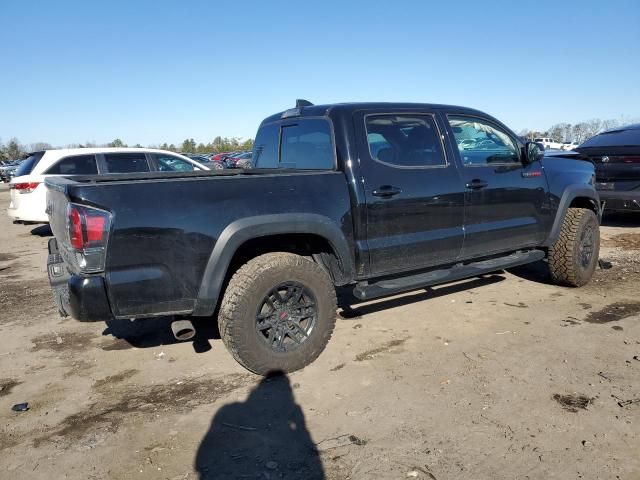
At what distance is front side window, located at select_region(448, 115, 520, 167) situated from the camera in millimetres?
4492

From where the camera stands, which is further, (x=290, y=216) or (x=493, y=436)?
(x=290, y=216)

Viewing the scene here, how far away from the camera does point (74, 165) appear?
9.00 m

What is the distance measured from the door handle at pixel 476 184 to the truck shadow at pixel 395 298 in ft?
4.53

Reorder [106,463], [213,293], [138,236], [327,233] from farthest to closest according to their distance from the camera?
1. [327,233]
2. [213,293]
3. [138,236]
4. [106,463]

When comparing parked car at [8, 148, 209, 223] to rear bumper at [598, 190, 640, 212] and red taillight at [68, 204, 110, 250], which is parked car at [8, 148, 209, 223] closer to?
red taillight at [68, 204, 110, 250]

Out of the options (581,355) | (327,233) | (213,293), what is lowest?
(581,355)

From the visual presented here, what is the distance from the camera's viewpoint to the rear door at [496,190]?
4.42 metres

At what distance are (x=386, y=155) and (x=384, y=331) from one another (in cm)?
154

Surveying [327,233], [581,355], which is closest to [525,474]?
[581,355]

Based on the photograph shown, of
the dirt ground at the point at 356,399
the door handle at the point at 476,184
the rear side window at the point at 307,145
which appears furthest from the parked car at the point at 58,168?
the door handle at the point at 476,184

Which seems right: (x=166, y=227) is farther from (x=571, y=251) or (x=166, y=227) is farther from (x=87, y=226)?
(x=571, y=251)

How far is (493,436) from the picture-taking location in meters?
2.72

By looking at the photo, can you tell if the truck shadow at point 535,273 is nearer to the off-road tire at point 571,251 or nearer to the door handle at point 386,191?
the off-road tire at point 571,251

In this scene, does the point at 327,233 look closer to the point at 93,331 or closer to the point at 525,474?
the point at 525,474
